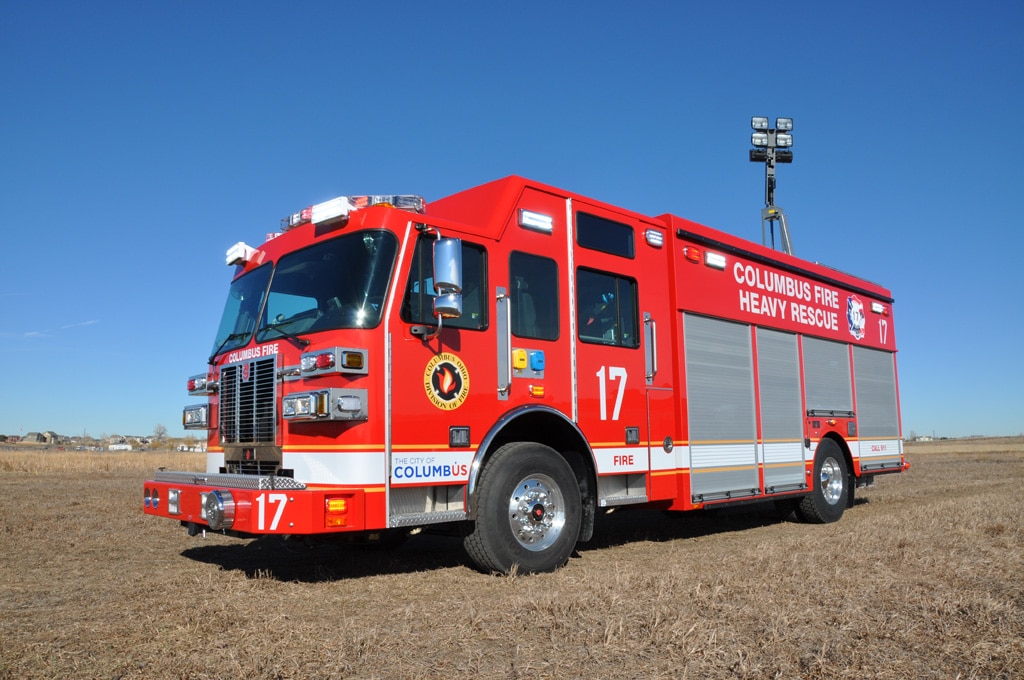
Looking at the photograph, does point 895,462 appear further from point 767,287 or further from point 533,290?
point 533,290

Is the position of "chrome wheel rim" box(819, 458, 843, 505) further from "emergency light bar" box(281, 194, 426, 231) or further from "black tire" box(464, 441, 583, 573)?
"emergency light bar" box(281, 194, 426, 231)

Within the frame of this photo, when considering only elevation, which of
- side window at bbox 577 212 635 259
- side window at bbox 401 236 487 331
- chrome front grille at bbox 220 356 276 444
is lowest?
chrome front grille at bbox 220 356 276 444

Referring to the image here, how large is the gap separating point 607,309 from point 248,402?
3.28 metres

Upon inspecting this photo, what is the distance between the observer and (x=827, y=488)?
405 inches

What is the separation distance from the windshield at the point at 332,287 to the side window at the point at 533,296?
3.91 ft

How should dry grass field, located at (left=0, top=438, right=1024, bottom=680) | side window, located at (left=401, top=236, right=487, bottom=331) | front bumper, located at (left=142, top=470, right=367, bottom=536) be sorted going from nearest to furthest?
dry grass field, located at (left=0, top=438, right=1024, bottom=680), front bumper, located at (left=142, top=470, right=367, bottom=536), side window, located at (left=401, top=236, right=487, bottom=331)

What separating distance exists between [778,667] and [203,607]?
329 centimetres

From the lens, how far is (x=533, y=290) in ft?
21.7

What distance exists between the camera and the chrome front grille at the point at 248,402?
5.75 metres

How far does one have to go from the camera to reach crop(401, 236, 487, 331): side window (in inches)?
224

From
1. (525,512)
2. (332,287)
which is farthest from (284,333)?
(525,512)

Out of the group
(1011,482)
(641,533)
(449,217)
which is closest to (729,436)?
(641,533)

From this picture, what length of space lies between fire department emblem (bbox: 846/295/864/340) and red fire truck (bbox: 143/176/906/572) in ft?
9.35

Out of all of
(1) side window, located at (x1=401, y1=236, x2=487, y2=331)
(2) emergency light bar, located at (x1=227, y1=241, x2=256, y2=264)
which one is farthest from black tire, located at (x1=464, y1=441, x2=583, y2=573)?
(2) emergency light bar, located at (x1=227, y1=241, x2=256, y2=264)
